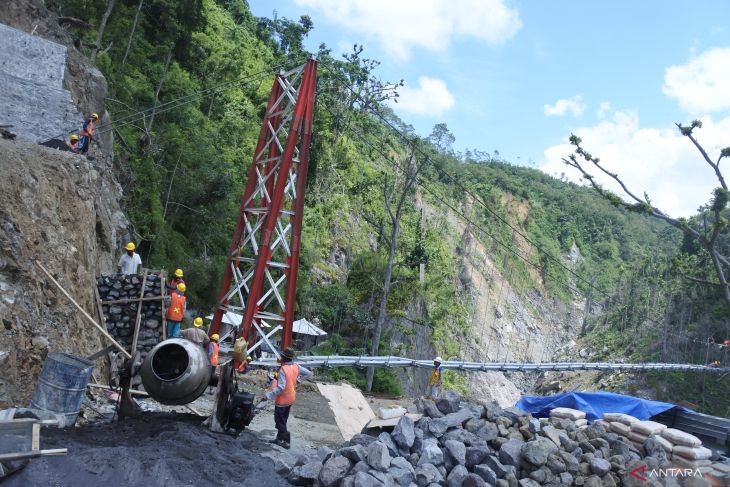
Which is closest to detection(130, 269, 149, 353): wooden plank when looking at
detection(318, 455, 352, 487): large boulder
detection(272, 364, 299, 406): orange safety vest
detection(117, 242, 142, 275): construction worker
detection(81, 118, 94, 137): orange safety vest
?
detection(117, 242, 142, 275): construction worker

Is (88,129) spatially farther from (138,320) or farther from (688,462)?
(688,462)

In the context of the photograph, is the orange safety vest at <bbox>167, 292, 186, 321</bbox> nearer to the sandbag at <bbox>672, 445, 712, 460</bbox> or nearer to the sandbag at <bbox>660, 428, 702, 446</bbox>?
the sandbag at <bbox>660, 428, 702, 446</bbox>

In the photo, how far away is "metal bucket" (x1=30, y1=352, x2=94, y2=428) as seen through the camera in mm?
5402

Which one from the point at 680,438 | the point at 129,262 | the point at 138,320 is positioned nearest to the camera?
the point at 680,438

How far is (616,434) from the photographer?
22.9 ft

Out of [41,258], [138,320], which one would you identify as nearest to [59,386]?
[41,258]

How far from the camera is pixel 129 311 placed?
355 inches

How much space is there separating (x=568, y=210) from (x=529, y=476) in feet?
196

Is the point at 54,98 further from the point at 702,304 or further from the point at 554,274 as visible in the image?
the point at 554,274

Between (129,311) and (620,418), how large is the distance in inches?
290

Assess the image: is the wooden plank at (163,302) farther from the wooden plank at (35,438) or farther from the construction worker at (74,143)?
the wooden plank at (35,438)

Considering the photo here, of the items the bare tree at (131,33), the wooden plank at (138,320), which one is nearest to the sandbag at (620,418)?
the wooden plank at (138,320)

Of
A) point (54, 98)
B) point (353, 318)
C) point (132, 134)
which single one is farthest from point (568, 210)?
point (54, 98)

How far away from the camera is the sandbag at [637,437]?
6789 millimetres
